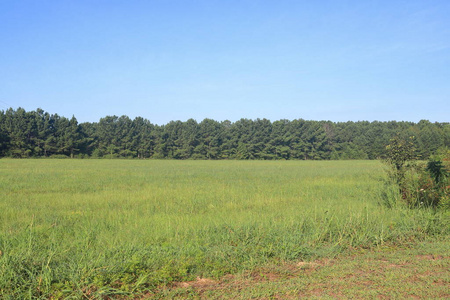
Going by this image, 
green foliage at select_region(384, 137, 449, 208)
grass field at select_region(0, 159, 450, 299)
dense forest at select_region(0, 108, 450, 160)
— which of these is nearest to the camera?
grass field at select_region(0, 159, 450, 299)

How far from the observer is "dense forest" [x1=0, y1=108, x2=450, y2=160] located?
8500 centimetres

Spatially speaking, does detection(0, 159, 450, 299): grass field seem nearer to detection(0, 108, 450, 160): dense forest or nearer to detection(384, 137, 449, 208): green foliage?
detection(384, 137, 449, 208): green foliage

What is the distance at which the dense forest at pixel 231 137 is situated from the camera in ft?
279

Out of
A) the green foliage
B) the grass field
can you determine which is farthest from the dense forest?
the green foliage

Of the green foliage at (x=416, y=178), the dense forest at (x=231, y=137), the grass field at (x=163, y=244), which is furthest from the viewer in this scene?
the dense forest at (x=231, y=137)

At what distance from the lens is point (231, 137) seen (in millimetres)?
99000

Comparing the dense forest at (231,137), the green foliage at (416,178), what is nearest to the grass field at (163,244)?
the green foliage at (416,178)

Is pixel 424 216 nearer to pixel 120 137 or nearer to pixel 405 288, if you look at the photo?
pixel 405 288

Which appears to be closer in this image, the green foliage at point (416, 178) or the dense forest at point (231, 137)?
the green foliage at point (416, 178)

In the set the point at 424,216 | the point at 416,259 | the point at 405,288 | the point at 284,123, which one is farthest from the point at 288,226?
the point at 284,123

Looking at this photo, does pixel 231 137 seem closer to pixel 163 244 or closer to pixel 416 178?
pixel 416 178

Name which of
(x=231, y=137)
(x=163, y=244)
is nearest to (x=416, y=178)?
(x=163, y=244)

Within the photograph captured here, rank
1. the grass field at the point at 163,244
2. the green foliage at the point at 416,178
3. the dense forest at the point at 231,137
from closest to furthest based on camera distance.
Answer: the grass field at the point at 163,244
the green foliage at the point at 416,178
the dense forest at the point at 231,137

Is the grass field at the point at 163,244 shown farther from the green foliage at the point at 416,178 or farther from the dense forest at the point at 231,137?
the dense forest at the point at 231,137
